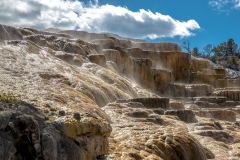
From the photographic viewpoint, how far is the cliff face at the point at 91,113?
4.68 m

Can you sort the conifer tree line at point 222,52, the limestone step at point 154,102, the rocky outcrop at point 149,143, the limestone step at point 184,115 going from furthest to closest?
the conifer tree line at point 222,52 → the limestone step at point 154,102 → the limestone step at point 184,115 → the rocky outcrop at point 149,143

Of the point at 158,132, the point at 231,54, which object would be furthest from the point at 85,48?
the point at 231,54

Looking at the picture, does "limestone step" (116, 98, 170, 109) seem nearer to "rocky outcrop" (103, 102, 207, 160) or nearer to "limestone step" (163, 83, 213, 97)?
"rocky outcrop" (103, 102, 207, 160)

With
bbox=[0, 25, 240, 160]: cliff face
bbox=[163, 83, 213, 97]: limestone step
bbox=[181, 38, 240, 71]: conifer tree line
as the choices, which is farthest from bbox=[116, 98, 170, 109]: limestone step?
bbox=[181, 38, 240, 71]: conifer tree line

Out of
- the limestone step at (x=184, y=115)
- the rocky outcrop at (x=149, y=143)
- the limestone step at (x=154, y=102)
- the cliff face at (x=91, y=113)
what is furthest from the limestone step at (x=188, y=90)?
the rocky outcrop at (x=149, y=143)

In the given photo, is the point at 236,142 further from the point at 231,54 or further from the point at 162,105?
the point at 231,54

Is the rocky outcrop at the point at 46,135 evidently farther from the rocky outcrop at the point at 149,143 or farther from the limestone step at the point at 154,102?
the limestone step at the point at 154,102

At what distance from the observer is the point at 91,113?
702 cm

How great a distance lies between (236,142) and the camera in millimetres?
10734

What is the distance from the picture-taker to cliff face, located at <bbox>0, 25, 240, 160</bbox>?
468 cm

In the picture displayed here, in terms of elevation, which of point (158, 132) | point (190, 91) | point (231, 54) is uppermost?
point (231, 54)

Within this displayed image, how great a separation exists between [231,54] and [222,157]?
54.9 meters

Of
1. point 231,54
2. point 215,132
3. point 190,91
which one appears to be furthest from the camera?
point 231,54

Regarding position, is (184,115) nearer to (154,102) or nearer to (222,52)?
(154,102)
